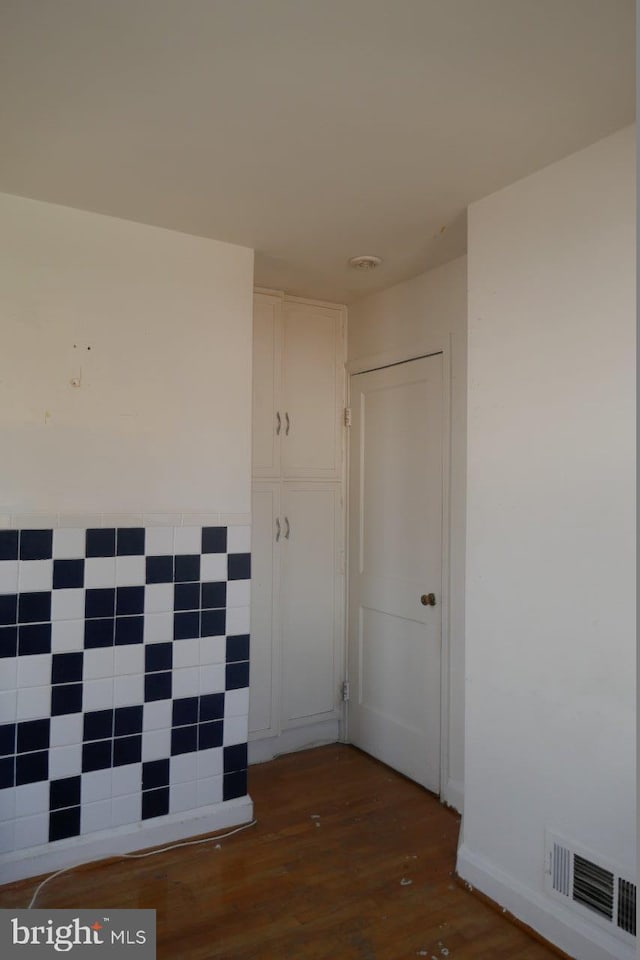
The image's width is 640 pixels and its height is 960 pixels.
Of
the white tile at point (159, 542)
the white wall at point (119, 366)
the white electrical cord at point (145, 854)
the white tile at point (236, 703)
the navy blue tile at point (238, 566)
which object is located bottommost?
the white electrical cord at point (145, 854)

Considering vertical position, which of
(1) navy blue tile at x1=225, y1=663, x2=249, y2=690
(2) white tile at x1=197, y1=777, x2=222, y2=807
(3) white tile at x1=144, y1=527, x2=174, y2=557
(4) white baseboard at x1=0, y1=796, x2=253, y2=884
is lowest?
(4) white baseboard at x1=0, y1=796, x2=253, y2=884

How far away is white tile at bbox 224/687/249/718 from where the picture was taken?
2.57 m

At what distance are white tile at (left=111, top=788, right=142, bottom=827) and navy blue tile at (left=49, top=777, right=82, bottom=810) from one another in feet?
0.47

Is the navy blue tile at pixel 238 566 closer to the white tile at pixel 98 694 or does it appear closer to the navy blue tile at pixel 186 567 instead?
the navy blue tile at pixel 186 567

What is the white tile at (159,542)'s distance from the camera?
242 centimetres

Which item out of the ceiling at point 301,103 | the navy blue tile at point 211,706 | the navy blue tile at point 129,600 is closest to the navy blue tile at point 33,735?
the navy blue tile at point 129,600

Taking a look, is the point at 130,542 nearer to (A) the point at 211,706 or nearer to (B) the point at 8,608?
(B) the point at 8,608

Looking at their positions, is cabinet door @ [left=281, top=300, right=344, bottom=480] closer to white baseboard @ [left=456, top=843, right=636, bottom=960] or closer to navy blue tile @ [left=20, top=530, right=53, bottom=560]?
navy blue tile @ [left=20, top=530, right=53, bottom=560]

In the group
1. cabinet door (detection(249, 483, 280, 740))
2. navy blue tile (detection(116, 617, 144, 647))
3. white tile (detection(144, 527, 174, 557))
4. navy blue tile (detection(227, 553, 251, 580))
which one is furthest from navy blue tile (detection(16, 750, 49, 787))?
cabinet door (detection(249, 483, 280, 740))

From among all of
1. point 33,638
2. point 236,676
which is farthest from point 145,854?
point 33,638

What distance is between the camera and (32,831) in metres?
2.19

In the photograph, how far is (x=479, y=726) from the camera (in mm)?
2139

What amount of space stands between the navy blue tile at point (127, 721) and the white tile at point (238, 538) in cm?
70

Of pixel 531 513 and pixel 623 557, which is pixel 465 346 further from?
pixel 623 557
